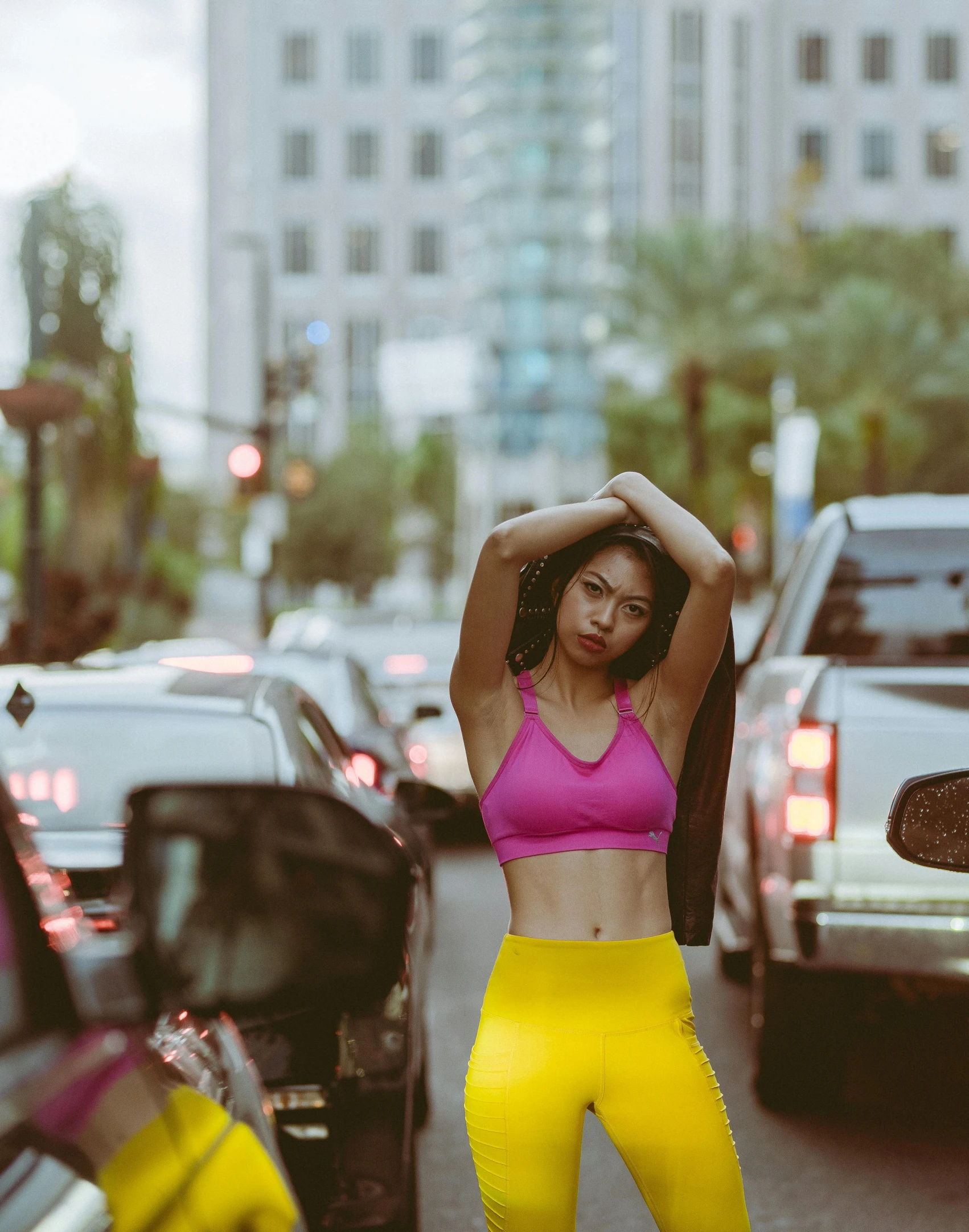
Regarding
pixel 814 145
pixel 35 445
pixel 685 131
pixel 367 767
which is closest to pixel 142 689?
pixel 367 767

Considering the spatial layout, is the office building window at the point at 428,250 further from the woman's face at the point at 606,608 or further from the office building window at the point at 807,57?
the woman's face at the point at 606,608

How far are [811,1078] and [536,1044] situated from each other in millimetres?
3171

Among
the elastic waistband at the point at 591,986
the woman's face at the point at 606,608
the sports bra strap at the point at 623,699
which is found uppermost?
the woman's face at the point at 606,608

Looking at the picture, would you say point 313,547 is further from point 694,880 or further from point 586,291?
point 694,880

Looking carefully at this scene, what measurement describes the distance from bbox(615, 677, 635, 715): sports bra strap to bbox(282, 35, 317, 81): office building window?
10441 centimetres

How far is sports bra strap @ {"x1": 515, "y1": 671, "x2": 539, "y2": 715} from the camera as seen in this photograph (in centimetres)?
306

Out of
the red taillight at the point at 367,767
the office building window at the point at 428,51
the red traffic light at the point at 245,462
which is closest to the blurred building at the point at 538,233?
the office building window at the point at 428,51

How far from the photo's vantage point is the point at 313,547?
2657 inches

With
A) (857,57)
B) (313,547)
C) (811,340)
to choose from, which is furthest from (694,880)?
(857,57)

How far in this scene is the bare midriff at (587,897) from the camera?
290 cm

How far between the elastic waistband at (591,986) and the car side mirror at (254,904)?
2.28 feet

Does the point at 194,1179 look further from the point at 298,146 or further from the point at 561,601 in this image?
the point at 298,146

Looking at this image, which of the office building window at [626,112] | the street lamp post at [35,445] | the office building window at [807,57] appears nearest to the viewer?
the street lamp post at [35,445]

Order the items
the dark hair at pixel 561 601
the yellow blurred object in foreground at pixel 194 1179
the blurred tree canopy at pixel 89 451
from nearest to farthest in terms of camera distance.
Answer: the yellow blurred object in foreground at pixel 194 1179
the dark hair at pixel 561 601
the blurred tree canopy at pixel 89 451
